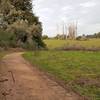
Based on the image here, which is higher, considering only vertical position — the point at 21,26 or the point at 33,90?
the point at 21,26

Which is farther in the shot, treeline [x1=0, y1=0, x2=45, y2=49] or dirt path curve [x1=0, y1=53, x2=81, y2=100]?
treeline [x1=0, y1=0, x2=45, y2=49]

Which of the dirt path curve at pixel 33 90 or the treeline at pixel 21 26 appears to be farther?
the treeline at pixel 21 26

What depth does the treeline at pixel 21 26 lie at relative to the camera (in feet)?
180

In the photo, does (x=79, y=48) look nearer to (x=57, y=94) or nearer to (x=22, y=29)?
(x=22, y=29)

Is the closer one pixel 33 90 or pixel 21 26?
pixel 33 90

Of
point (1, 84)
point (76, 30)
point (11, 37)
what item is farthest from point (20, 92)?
point (76, 30)

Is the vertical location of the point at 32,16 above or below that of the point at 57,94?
above

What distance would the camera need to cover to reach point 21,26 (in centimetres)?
5603

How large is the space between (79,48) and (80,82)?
40.5 meters

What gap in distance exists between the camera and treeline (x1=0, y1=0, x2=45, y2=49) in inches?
2157

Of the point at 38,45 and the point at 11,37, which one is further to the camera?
the point at 38,45

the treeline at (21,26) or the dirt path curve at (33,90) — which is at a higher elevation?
the treeline at (21,26)

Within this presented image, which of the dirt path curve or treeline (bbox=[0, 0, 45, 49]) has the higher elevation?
treeline (bbox=[0, 0, 45, 49])

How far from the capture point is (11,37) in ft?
178
